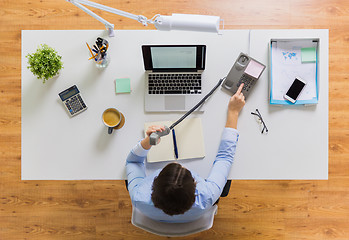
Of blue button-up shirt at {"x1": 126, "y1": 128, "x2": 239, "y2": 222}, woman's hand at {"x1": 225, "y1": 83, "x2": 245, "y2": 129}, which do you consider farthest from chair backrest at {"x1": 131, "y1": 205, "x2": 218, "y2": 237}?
woman's hand at {"x1": 225, "y1": 83, "x2": 245, "y2": 129}

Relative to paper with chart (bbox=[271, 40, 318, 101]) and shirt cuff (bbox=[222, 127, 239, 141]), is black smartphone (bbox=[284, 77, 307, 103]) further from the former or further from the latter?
shirt cuff (bbox=[222, 127, 239, 141])

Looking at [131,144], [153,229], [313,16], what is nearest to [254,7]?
[313,16]

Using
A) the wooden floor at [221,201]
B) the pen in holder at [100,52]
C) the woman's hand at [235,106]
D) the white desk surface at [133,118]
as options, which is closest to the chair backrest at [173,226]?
the white desk surface at [133,118]

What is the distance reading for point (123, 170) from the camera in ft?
4.49

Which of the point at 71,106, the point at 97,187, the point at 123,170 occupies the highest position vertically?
the point at 71,106

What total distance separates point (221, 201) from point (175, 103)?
0.92 m

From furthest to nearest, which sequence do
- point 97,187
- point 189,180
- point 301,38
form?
1. point 97,187
2. point 301,38
3. point 189,180

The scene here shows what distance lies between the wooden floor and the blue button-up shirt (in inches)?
28.7

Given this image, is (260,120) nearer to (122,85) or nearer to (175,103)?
(175,103)

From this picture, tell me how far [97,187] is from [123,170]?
0.71m

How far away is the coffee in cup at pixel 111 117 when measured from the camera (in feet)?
4.38

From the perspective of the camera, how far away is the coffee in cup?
1336 millimetres

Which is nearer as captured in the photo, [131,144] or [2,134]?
[131,144]

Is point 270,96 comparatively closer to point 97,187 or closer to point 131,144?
point 131,144
